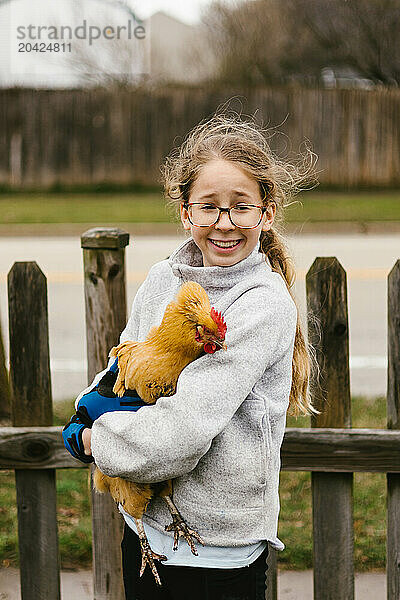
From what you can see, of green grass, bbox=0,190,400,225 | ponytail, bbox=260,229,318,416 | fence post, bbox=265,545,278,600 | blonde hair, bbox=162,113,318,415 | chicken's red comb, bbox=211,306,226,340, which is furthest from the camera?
green grass, bbox=0,190,400,225

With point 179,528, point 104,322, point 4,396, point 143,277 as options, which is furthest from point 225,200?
point 143,277

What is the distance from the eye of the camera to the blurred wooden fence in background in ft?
69.8

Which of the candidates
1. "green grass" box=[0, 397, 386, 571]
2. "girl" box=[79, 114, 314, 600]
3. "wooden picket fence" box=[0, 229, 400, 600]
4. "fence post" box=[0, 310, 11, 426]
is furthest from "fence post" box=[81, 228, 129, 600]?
"fence post" box=[0, 310, 11, 426]

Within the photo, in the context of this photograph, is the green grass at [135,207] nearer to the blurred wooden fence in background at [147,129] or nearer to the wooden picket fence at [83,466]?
the blurred wooden fence in background at [147,129]

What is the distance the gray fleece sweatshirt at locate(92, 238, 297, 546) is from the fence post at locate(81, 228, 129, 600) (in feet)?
2.26

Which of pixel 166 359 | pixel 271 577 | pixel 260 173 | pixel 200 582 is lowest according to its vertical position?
pixel 271 577

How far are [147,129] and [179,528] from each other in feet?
67.1

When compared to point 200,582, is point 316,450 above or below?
above

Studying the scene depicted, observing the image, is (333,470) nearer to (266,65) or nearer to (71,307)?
(71,307)

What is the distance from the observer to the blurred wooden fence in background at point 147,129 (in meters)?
21.3

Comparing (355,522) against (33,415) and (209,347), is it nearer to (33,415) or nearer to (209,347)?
(33,415)

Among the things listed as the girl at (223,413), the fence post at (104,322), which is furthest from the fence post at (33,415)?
the girl at (223,413)

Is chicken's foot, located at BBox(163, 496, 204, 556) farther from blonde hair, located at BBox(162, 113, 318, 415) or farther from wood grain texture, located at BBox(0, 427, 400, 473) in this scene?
wood grain texture, located at BBox(0, 427, 400, 473)

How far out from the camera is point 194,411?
5.82 feet
